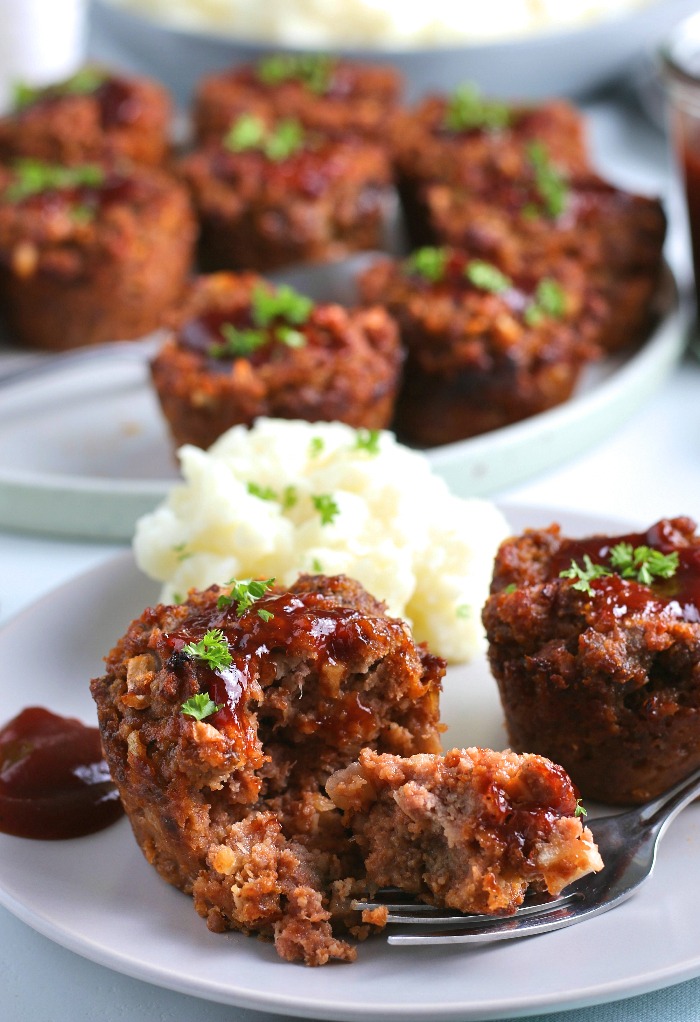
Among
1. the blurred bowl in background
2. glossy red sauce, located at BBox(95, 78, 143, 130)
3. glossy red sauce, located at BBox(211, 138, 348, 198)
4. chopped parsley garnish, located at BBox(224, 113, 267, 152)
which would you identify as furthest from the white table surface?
glossy red sauce, located at BBox(95, 78, 143, 130)

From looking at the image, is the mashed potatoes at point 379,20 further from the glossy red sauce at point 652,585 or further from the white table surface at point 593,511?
the glossy red sauce at point 652,585

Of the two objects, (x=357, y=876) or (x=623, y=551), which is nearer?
(x=357, y=876)

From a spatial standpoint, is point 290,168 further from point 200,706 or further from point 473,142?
point 200,706

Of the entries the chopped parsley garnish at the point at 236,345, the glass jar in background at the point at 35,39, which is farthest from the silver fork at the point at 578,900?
the glass jar in background at the point at 35,39

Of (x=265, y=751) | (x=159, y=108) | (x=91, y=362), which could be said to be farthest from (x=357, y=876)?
(x=159, y=108)

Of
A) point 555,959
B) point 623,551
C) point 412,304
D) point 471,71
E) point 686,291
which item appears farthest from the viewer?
point 471,71

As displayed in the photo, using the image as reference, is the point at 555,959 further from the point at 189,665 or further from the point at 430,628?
the point at 430,628

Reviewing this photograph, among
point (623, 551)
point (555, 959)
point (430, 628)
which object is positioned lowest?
point (430, 628)
